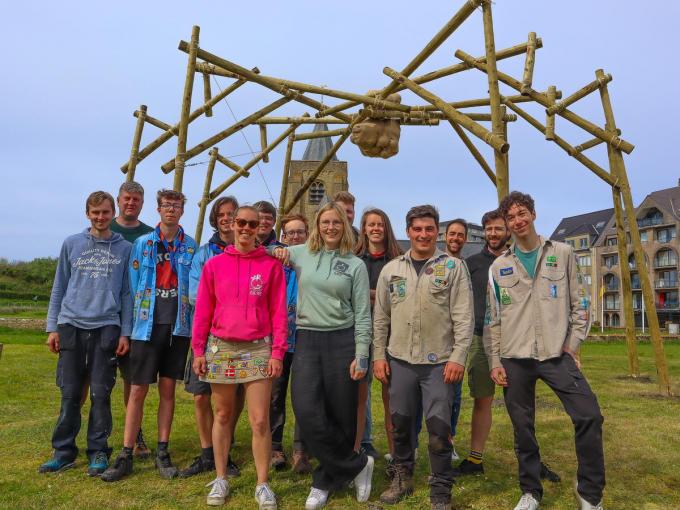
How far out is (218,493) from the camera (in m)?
3.35

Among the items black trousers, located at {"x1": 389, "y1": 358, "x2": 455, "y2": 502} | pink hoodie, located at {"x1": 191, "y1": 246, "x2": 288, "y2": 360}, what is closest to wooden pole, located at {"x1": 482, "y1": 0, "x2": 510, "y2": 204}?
black trousers, located at {"x1": 389, "y1": 358, "x2": 455, "y2": 502}

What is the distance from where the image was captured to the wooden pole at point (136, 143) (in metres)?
7.05

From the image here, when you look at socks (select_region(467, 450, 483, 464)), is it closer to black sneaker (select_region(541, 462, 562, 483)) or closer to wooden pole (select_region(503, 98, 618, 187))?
black sneaker (select_region(541, 462, 562, 483))

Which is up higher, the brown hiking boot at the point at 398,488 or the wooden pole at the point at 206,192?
the wooden pole at the point at 206,192

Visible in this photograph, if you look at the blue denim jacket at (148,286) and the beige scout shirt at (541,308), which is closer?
the beige scout shirt at (541,308)

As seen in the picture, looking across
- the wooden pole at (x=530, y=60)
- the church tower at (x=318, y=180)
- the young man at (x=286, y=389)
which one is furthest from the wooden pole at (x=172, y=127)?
the church tower at (x=318, y=180)

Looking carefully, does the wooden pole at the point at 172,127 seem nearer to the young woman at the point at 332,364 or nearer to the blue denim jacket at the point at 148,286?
the blue denim jacket at the point at 148,286

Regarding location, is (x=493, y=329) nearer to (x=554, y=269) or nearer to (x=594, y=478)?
(x=554, y=269)

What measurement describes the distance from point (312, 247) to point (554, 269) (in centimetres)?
154

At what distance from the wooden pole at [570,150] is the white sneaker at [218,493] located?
16.8ft

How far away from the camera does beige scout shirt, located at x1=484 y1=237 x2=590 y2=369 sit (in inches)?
127

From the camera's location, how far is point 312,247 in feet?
11.9

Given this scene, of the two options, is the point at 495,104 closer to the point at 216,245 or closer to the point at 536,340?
the point at 536,340

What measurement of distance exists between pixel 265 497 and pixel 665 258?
52.0 meters
